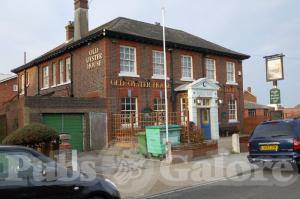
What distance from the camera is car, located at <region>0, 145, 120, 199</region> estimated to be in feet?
19.0

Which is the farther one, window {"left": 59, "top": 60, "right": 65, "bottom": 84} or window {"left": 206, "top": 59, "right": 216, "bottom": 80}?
window {"left": 206, "top": 59, "right": 216, "bottom": 80}

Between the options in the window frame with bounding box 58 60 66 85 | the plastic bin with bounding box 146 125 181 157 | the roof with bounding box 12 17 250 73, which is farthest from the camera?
the window frame with bounding box 58 60 66 85

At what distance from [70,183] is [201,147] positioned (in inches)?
438

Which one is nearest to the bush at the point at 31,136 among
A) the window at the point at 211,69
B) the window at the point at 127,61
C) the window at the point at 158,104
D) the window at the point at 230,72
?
the window at the point at 127,61

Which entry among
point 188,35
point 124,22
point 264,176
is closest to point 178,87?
point 124,22

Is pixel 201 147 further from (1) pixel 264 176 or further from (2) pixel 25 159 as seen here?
(2) pixel 25 159

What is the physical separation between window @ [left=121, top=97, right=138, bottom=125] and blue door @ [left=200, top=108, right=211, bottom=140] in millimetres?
4478

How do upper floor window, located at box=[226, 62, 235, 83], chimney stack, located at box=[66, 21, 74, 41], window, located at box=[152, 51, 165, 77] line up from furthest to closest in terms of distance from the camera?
chimney stack, located at box=[66, 21, 74, 41], upper floor window, located at box=[226, 62, 235, 83], window, located at box=[152, 51, 165, 77]

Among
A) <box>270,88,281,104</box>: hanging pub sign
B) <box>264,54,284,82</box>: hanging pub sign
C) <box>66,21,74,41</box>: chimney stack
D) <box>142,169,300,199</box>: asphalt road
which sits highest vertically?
<box>66,21,74,41</box>: chimney stack

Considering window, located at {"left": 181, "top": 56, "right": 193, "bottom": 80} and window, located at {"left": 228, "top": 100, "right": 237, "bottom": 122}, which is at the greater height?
window, located at {"left": 181, "top": 56, "right": 193, "bottom": 80}

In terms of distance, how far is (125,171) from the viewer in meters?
13.6

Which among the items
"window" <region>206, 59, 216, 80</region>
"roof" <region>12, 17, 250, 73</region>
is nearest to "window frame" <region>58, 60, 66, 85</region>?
"roof" <region>12, 17, 250, 73</region>

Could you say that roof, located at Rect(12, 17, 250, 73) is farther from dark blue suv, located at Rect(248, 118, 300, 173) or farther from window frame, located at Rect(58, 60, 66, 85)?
dark blue suv, located at Rect(248, 118, 300, 173)

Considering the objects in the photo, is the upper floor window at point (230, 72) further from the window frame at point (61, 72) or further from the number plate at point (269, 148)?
the number plate at point (269, 148)
